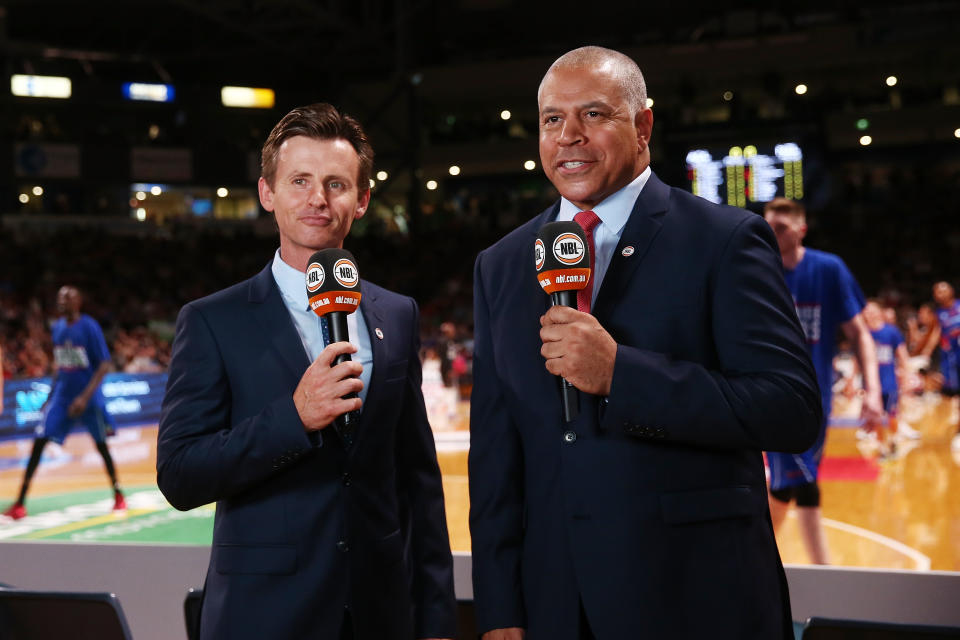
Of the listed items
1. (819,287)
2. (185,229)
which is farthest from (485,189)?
(819,287)

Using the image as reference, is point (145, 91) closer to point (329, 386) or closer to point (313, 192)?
point (313, 192)

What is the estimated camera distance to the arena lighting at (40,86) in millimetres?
22656

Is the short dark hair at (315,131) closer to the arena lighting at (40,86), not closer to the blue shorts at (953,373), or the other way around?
the blue shorts at (953,373)

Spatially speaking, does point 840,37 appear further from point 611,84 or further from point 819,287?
point 611,84

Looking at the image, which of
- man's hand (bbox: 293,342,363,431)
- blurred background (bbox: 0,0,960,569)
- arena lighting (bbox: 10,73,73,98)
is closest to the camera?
man's hand (bbox: 293,342,363,431)

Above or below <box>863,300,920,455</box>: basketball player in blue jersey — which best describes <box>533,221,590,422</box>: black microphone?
above

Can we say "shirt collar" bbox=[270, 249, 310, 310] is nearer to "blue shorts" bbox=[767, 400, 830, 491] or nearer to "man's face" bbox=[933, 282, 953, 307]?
"blue shorts" bbox=[767, 400, 830, 491]

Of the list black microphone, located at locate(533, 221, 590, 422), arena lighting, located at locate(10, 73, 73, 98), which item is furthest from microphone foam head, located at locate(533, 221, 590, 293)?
arena lighting, located at locate(10, 73, 73, 98)

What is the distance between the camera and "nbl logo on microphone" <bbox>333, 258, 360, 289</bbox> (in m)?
1.75

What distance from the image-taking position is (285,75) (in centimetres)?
2564

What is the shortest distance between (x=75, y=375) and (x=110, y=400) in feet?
17.2

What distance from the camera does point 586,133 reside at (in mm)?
1761

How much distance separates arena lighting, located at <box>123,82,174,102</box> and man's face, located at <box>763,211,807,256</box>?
22104 mm

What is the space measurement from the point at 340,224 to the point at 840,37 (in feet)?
64.9
